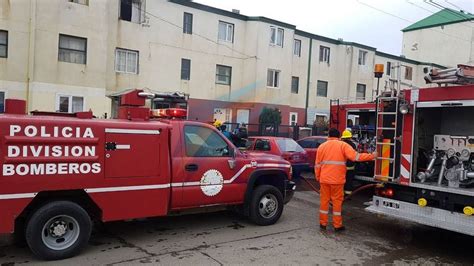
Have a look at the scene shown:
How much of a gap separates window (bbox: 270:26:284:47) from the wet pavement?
22.5 meters

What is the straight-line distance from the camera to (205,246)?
20.1ft

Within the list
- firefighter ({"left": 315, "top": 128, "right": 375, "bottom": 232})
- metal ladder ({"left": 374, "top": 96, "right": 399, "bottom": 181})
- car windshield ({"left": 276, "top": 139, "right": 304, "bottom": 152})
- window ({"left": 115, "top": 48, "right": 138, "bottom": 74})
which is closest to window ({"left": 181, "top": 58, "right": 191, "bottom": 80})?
window ({"left": 115, "top": 48, "right": 138, "bottom": 74})

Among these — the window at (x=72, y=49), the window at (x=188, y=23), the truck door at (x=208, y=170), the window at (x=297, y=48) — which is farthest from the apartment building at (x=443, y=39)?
the truck door at (x=208, y=170)

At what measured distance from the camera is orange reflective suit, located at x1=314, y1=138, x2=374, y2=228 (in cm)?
709

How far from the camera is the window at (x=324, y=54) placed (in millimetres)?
33531

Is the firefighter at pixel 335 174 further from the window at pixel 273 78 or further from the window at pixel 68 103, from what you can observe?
the window at pixel 273 78

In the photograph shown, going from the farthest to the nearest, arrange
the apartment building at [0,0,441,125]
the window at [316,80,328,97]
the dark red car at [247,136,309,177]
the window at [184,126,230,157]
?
the window at [316,80,328,97] → the apartment building at [0,0,441,125] → the dark red car at [247,136,309,177] → the window at [184,126,230,157]

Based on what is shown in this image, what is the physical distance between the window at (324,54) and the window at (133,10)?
15640mm

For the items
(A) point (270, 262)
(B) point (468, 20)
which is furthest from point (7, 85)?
(B) point (468, 20)

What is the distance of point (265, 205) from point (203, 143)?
167 cm

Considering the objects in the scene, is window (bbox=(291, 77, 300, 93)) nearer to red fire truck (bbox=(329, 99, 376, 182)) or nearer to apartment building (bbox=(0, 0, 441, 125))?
apartment building (bbox=(0, 0, 441, 125))

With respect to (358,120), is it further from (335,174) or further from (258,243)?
(258,243)

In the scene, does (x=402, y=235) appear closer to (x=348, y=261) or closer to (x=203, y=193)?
(x=348, y=261)

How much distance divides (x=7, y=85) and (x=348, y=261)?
1836 centimetres
